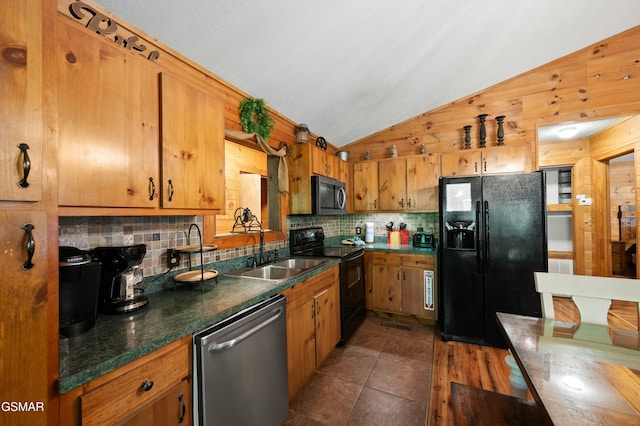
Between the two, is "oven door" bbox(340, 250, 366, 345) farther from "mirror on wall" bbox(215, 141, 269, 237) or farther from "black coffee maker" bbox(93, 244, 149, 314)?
"black coffee maker" bbox(93, 244, 149, 314)

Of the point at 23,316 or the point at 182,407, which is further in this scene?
the point at 182,407

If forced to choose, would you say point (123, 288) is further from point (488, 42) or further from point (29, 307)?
point (488, 42)

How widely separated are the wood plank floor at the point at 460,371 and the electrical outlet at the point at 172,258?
1.95m

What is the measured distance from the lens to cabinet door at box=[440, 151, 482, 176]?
10.3 ft

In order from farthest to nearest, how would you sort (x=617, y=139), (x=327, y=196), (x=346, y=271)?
(x=617, y=139), (x=327, y=196), (x=346, y=271)

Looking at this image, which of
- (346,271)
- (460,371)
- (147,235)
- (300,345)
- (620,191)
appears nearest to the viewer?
(147,235)

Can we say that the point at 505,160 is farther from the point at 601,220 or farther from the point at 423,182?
the point at 601,220

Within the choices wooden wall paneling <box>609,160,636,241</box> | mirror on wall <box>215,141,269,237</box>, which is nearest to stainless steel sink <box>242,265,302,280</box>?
mirror on wall <box>215,141,269,237</box>

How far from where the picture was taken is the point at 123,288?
1.20m

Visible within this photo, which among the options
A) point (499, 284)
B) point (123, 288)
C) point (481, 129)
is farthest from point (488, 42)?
point (123, 288)

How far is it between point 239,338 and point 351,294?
1.77m

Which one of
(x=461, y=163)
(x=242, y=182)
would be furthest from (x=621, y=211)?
(x=242, y=182)

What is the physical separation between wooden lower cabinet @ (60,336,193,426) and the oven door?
1.75m

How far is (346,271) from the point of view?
269 centimetres
